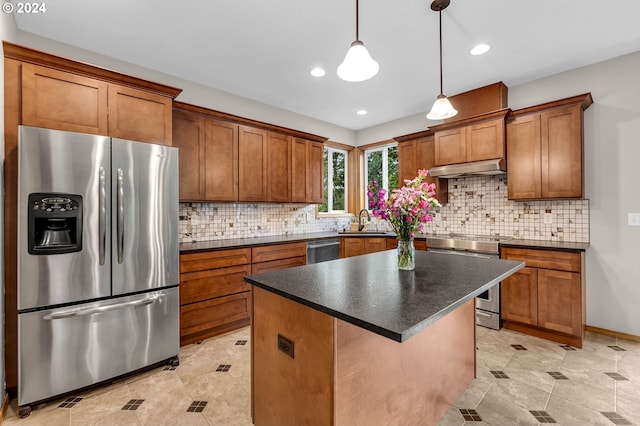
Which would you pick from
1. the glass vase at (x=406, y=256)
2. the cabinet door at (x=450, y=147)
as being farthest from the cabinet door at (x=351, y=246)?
the glass vase at (x=406, y=256)

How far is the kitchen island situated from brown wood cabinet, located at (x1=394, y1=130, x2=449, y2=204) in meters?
2.39

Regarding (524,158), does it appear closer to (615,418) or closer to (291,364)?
(615,418)

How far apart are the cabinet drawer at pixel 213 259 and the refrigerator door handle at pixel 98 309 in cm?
43

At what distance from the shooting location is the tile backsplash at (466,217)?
331cm

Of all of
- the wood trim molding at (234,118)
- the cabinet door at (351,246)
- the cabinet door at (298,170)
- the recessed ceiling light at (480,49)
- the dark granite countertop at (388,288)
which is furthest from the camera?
the cabinet door at (351,246)

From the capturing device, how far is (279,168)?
399cm

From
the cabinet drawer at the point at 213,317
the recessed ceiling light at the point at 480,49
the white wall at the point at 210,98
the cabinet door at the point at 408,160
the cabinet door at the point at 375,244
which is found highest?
the recessed ceiling light at the point at 480,49

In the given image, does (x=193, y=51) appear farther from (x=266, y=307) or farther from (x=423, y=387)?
(x=423, y=387)

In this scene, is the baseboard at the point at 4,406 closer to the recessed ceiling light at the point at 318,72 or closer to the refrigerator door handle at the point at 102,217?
the refrigerator door handle at the point at 102,217

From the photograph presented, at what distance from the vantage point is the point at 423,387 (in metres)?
1.68

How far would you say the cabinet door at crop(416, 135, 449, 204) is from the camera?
4.15 m

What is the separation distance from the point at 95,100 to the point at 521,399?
384 centimetres

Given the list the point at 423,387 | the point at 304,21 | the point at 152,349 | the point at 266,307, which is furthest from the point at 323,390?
the point at 304,21

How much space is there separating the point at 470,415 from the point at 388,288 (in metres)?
1.22
